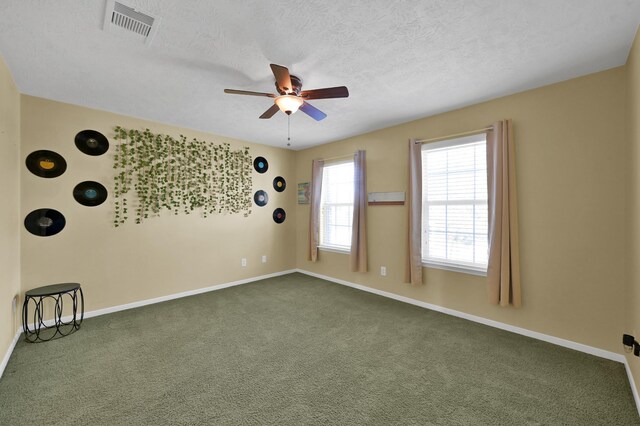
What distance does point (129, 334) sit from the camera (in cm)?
279

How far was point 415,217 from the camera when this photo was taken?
11.5ft

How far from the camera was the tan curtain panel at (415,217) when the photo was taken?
3514mm

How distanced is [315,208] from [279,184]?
0.90m

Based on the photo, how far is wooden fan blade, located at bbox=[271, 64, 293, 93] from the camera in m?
1.89

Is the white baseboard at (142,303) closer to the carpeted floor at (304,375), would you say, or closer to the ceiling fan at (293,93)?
the carpeted floor at (304,375)

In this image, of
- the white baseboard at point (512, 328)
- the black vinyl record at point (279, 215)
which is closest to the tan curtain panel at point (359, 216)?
the white baseboard at point (512, 328)

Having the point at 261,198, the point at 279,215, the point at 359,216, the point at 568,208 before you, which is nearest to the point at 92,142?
the point at 261,198

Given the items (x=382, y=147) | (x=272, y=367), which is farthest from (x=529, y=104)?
(x=272, y=367)

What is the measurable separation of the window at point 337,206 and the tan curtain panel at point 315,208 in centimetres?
12

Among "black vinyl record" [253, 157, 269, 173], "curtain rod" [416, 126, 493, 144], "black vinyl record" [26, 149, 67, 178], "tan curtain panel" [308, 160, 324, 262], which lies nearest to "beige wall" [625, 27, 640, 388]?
"curtain rod" [416, 126, 493, 144]

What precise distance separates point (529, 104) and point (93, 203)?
504cm

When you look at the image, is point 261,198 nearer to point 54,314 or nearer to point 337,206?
point 337,206

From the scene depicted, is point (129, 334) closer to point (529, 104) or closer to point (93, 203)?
point (93, 203)

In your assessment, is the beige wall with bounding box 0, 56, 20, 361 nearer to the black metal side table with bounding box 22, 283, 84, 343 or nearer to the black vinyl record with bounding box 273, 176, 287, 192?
the black metal side table with bounding box 22, 283, 84, 343
